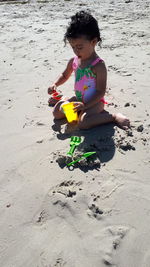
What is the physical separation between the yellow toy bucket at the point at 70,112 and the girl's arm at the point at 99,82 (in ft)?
0.43

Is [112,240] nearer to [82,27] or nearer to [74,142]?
[74,142]

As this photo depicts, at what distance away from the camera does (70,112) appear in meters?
2.28

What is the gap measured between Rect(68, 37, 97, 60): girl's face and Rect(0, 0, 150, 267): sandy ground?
0.61 meters

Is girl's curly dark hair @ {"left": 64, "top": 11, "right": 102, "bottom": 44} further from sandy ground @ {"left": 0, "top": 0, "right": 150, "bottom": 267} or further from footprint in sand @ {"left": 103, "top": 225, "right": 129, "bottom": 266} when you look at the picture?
footprint in sand @ {"left": 103, "top": 225, "right": 129, "bottom": 266}

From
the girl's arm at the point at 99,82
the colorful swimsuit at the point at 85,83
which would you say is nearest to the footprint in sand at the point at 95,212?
the girl's arm at the point at 99,82

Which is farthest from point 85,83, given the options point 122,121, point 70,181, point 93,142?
point 70,181

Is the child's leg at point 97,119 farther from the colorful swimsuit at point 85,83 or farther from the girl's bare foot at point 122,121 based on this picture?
the colorful swimsuit at point 85,83

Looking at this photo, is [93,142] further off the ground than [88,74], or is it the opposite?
[88,74]

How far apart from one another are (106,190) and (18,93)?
178cm

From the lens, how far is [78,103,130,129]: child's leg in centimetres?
218

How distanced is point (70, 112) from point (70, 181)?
740 millimetres

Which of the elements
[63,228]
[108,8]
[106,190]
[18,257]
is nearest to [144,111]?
[106,190]

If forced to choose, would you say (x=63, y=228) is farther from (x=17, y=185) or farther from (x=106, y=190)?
(x=17, y=185)

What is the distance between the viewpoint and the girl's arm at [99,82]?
7.23ft
